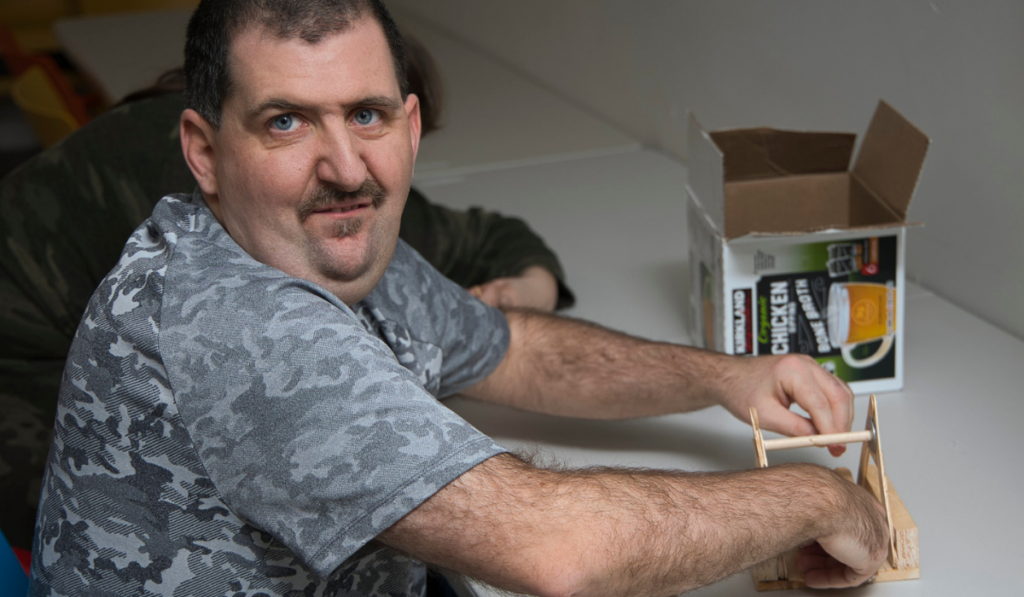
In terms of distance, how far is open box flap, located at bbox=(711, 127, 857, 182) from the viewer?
1.33 m

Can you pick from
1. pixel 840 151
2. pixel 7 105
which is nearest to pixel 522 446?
pixel 840 151

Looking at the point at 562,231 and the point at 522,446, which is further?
the point at 562,231

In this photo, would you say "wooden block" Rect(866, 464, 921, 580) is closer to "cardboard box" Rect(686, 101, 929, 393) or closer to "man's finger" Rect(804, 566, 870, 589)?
"man's finger" Rect(804, 566, 870, 589)

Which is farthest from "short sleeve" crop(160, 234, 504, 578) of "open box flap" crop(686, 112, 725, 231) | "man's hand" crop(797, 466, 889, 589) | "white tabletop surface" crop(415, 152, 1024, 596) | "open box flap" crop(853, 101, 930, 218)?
"open box flap" crop(853, 101, 930, 218)

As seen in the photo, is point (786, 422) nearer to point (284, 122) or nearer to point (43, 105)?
point (284, 122)

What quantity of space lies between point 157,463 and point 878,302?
2.88 feet

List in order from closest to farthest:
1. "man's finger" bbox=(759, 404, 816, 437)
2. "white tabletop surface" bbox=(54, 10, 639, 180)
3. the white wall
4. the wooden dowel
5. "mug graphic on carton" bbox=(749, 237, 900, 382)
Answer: the wooden dowel
"man's finger" bbox=(759, 404, 816, 437)
"mug graphic on carton" bbox=(749, 237, 900, 382)
the white wall
"white tabletop surface" bbox=(54, 10, 639, 180)

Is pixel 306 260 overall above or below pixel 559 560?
above

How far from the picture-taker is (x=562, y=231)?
1.90 meters

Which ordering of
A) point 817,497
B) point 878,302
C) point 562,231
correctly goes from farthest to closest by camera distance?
point 562,231 < point 878,302 < point 817,497

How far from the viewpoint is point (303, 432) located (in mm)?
731

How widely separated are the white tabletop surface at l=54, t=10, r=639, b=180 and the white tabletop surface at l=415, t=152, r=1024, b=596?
53cm

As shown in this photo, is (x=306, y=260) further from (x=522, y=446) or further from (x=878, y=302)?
(x=878, y=302)

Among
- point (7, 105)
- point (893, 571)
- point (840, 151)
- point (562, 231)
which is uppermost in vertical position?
point (7, 105)
